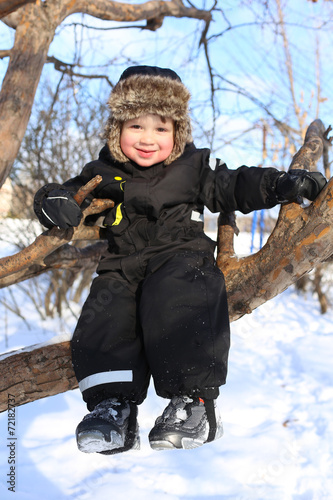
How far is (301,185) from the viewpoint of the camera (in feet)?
4.93

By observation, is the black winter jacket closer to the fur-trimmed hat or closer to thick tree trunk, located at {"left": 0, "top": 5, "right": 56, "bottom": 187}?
the fur-trimmed hat

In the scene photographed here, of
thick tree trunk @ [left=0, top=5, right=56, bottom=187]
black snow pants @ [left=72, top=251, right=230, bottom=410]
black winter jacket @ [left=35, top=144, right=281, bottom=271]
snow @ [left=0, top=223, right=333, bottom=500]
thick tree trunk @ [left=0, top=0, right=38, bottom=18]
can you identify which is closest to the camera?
black snow pants @ [left=72, top=251, right=230, bottom=410]

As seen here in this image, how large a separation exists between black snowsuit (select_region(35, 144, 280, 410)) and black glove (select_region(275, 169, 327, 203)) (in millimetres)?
75

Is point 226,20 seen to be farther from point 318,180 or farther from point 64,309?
point 64,309

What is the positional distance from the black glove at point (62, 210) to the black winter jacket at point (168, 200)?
6cm

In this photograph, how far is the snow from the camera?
2838 mm

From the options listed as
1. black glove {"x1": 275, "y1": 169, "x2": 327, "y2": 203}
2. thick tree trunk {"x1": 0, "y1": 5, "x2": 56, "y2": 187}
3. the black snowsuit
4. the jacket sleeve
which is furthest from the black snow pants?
thick tree trunk {"x1": 0, "y1": 5, "x2": 56, "y2": 187}

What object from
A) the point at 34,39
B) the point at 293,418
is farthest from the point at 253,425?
the point at 34,39

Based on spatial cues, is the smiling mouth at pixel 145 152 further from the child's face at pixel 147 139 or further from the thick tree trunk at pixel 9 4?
the thick tree trunk at pixel 9 4

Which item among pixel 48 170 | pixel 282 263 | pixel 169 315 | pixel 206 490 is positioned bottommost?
pixel 206 490

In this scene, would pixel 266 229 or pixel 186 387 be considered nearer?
pixel 186 387

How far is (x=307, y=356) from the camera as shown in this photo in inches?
200

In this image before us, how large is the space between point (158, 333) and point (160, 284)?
0.18 meters

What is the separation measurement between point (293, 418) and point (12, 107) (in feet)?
11.1
